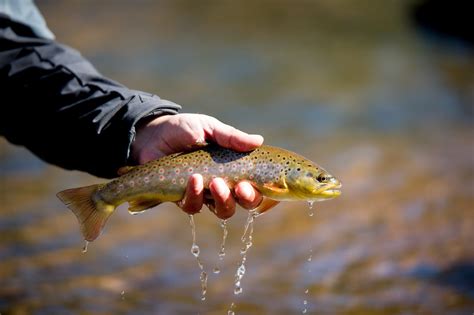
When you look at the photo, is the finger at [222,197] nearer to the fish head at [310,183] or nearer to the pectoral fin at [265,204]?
the pectoral fin at [265,204]

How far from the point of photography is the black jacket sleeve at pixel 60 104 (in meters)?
3.89

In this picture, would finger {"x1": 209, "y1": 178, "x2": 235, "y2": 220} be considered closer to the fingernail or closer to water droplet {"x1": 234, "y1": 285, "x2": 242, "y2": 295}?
the fingernail

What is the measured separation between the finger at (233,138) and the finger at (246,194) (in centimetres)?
20

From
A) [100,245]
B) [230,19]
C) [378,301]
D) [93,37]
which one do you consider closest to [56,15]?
[93,37]

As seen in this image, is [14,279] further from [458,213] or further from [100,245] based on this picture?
[458,213]

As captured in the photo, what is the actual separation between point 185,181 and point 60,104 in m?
0.95

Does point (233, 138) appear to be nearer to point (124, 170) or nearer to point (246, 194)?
point (246, 194)

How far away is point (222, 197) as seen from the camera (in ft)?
11.6

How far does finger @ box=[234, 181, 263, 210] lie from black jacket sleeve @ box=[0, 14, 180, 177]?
650 mm

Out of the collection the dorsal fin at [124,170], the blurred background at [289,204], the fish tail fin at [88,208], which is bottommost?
the blurred background at [289,204]

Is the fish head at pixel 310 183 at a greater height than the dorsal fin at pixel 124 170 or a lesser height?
greater

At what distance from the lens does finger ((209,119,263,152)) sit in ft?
11.9

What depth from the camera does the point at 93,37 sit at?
59.1 feet

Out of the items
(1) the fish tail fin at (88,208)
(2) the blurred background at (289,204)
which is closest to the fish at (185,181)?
(1) the fish tail fin at (88,208)
